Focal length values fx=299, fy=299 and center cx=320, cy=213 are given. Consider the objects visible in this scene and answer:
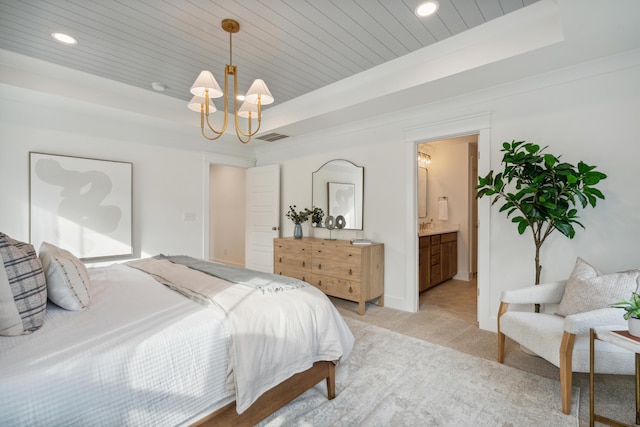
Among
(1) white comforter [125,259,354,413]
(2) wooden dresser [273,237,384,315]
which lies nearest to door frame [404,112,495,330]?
(2) wooden dresser [273,237,384,315]

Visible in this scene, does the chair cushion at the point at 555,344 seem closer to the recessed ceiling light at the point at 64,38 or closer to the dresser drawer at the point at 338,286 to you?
the dresser drawer at the point at 338,286

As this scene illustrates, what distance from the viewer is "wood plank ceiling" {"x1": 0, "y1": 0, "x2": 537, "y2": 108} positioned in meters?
2.16

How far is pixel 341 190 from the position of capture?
13.9ft

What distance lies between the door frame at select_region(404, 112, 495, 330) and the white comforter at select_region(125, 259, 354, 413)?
1825mm

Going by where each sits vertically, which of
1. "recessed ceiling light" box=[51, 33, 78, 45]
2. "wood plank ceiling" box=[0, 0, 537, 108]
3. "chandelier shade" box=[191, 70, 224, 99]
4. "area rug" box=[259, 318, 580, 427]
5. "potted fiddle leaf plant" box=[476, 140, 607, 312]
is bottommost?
"area rug" box=[259, 318, 580, 427]

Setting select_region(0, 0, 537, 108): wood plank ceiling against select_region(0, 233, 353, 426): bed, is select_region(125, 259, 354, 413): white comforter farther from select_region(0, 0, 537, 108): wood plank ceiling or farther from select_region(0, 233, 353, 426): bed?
select_region(0, 0, 537, 108): wood plank ceiling

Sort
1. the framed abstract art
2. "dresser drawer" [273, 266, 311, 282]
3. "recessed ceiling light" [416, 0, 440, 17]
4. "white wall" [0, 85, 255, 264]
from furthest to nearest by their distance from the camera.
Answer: "dresser drawer" [273, 266, 311, 282]
the framed abstract art
"white wall" [0, 85, 255, 264]
"recessed ceiling light" [416, 0, 440, 17]

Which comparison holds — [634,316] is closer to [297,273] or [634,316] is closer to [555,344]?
[555,344]

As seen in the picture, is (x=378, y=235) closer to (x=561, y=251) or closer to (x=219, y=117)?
(x=561, y=251)

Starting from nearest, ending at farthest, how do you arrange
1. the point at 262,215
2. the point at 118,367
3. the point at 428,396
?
the point at 118,367, the point at 428,396, the point at 262,215

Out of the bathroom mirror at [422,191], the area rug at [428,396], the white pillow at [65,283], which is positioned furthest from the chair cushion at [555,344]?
the bathroom mirror at [422,191]

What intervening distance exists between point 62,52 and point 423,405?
4127 mm

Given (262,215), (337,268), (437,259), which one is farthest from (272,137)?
(437,259)

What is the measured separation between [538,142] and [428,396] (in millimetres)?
2379
